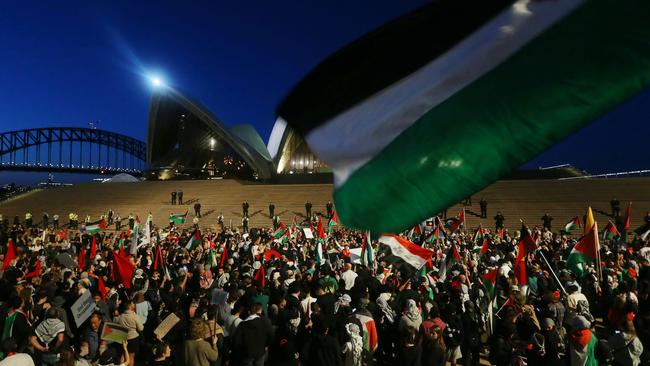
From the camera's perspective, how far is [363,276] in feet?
22.3

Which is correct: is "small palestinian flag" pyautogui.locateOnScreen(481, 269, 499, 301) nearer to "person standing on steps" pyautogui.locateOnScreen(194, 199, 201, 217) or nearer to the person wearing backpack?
the person wearing backpack

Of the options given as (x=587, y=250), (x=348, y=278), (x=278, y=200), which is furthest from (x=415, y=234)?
(x=278, y=200)

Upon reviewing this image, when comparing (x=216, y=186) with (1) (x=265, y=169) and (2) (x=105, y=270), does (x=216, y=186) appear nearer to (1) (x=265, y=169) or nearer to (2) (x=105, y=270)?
(1) (x=265, y=169)

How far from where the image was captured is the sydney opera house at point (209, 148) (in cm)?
4912

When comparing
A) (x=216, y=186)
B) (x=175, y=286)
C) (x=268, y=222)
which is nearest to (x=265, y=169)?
(x=216, y=186)

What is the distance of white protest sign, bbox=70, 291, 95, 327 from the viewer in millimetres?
4852

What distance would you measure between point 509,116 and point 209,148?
5656 cm

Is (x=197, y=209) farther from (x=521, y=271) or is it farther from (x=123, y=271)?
(x=521, y=271)

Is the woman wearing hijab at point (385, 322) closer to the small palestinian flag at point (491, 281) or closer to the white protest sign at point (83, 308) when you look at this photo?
the small palestinian flag at point (491, 281)

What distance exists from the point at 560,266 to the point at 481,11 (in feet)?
26.5

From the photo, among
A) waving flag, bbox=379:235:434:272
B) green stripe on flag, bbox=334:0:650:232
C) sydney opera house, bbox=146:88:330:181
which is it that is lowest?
waving flag, bbox=379:235:434:272

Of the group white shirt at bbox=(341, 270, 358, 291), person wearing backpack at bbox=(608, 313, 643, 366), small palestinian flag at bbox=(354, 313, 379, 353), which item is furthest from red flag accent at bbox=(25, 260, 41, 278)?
person wearing backpack at bbox=(608, 313, 643, 366)

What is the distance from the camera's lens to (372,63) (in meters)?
2.88

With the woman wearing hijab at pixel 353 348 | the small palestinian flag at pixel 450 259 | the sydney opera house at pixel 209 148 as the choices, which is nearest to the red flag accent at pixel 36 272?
the woman wearing hijab at pixel 353 348
